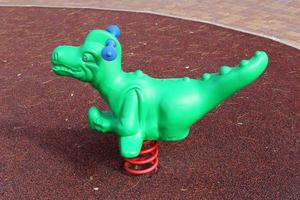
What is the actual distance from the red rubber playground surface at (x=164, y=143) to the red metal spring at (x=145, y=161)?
0.07 metres

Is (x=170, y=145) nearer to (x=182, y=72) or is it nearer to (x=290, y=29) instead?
(x=182, y=72)

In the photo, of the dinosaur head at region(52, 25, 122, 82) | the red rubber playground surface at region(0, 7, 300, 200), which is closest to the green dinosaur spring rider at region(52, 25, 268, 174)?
the dinosaur head at region(52, 25, 122, 82)

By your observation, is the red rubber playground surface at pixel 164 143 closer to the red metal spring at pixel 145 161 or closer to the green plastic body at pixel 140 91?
the red metal spring at pixel 145 161

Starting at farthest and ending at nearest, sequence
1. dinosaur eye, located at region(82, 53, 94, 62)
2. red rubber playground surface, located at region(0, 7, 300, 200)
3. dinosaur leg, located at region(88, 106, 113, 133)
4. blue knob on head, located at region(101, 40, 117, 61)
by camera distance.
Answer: red rubber playground surface, located at region(0, 7, 300, 200) → dinosaur leg, located at region(88, 106, 113, 133) → dinosaur eye, located at region(82, 53, 94, 62) → blue knob on head, located at region(101, 40, 117, 61)

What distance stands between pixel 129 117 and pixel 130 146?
0.19 m

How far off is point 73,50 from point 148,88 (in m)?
0.58

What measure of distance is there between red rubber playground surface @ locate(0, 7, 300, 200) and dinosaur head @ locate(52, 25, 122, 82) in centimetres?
100

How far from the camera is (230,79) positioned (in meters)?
2.84

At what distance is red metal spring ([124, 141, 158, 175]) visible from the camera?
10.6 ft

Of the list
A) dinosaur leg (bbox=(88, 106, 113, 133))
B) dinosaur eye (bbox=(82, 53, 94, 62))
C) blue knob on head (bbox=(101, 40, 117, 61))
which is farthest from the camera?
dinosaur leg (bbox=(88, 106, 113, 133))

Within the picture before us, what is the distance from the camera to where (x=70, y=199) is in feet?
10.3

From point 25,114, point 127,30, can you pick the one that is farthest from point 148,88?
point 127,30

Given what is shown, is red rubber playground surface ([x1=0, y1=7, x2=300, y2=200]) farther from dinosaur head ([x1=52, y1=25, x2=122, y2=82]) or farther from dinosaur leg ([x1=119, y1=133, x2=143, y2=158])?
dinosaur head ([x1=52, y1=25, x2=122, y2=82])

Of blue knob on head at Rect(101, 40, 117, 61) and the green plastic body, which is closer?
blue knob on head at Rect(101, 40, 117, 61)
